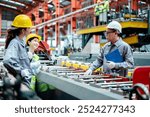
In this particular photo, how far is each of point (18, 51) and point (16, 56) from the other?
0.25 feet

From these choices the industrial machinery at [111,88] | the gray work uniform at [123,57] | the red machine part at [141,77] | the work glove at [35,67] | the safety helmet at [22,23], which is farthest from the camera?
the gray work uniform at [123,57]

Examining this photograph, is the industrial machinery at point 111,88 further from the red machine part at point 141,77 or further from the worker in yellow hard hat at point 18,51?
the worker in yellow hard hat at point 18,51

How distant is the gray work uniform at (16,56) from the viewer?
242cm

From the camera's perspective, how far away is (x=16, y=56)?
247 cm

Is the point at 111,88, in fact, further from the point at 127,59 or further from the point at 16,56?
the point at 127,59

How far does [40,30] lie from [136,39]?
1528 centimetres

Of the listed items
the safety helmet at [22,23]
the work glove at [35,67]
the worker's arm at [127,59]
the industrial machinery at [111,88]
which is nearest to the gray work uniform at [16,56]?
the safety helmet at [22,23]

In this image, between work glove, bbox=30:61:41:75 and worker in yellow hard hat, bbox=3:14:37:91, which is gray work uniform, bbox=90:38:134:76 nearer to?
work glove, bbox=30:61:41:75

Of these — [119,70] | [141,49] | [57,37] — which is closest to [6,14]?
[57,37]

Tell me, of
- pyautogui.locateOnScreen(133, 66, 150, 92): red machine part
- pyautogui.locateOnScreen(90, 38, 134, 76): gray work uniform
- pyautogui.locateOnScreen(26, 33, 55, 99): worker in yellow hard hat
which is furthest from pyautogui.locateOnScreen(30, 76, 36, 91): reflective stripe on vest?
pyautogui.locateOnScreen(133, 66, 150, 92): red machine part

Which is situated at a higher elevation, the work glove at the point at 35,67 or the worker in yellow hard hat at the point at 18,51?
the worker in yellow hard hat at the point at 18,51

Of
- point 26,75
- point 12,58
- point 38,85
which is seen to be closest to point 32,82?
point 38,85

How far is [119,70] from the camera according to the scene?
3.04m

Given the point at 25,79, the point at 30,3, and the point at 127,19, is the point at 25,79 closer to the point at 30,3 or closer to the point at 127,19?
the point at 127,19
